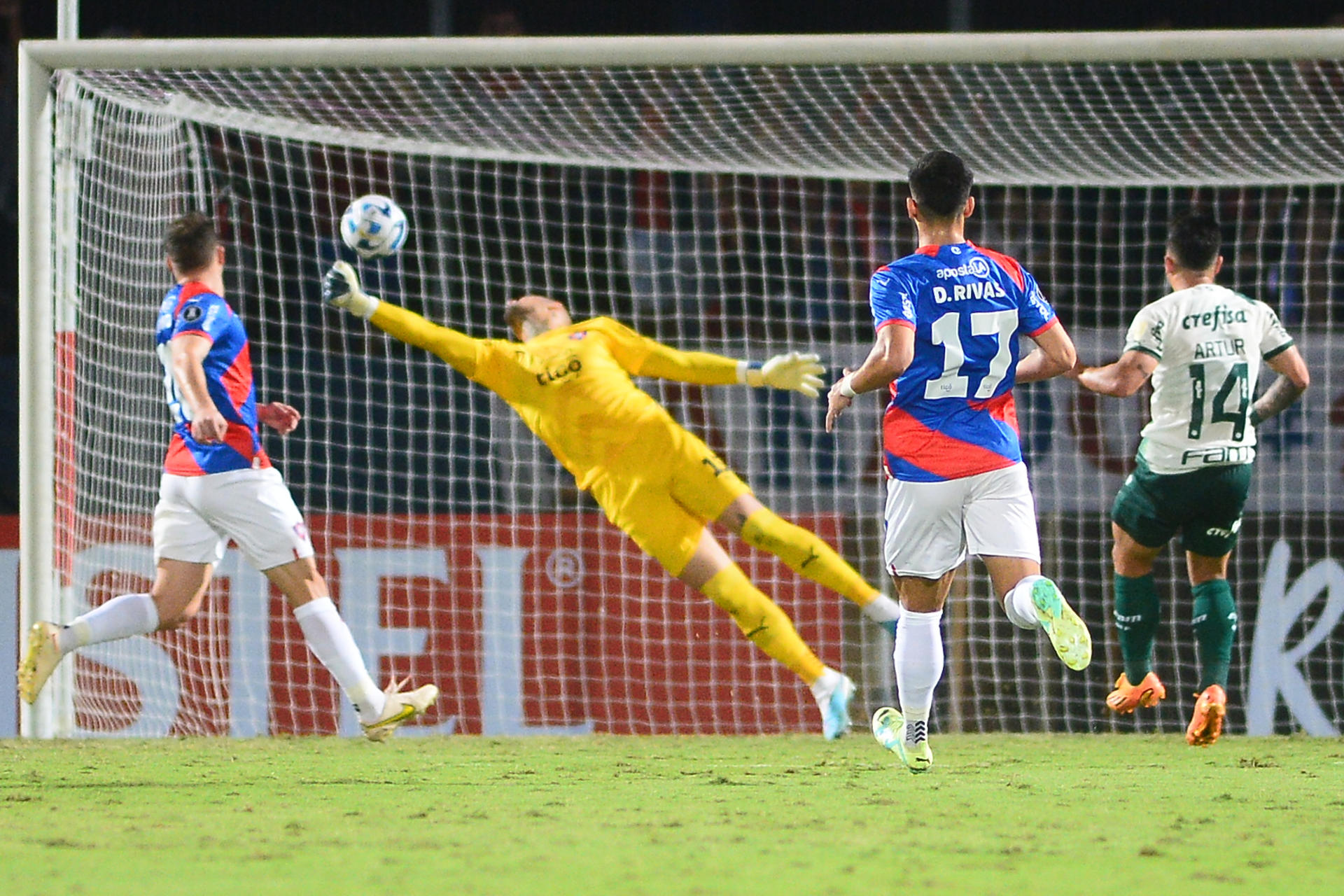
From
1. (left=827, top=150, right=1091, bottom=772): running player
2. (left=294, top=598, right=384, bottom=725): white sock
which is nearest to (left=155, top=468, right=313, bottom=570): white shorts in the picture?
(left=294, top=598, right=384, bottom=725): white sock

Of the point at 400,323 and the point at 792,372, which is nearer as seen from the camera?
the point at 792,372

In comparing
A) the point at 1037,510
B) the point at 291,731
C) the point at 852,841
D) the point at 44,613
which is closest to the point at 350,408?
the point at 291,731

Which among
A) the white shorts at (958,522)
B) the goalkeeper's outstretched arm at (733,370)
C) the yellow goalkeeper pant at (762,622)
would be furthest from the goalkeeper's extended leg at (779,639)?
the white shorts at (958,522)

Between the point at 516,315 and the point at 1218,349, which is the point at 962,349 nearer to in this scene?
the point at 1218,349

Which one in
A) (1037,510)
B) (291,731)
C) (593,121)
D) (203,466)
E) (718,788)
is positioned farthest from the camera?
(593,121)

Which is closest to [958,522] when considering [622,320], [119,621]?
[119,621]

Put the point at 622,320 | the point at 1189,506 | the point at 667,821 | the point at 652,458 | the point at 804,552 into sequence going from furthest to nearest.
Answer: the point at 622,320
the point at 652,458
the point at 804,552
the point at 1189,506
the point at 667,821

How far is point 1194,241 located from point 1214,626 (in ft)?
4.30

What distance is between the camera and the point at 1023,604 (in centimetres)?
A: 433

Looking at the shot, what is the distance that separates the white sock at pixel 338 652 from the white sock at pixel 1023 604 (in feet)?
7.56

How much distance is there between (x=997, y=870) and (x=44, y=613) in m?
4.60

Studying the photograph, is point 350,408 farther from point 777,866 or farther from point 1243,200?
point 777,866

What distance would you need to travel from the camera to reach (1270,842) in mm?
3438

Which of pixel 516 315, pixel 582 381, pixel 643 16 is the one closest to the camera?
pixel 582 381
